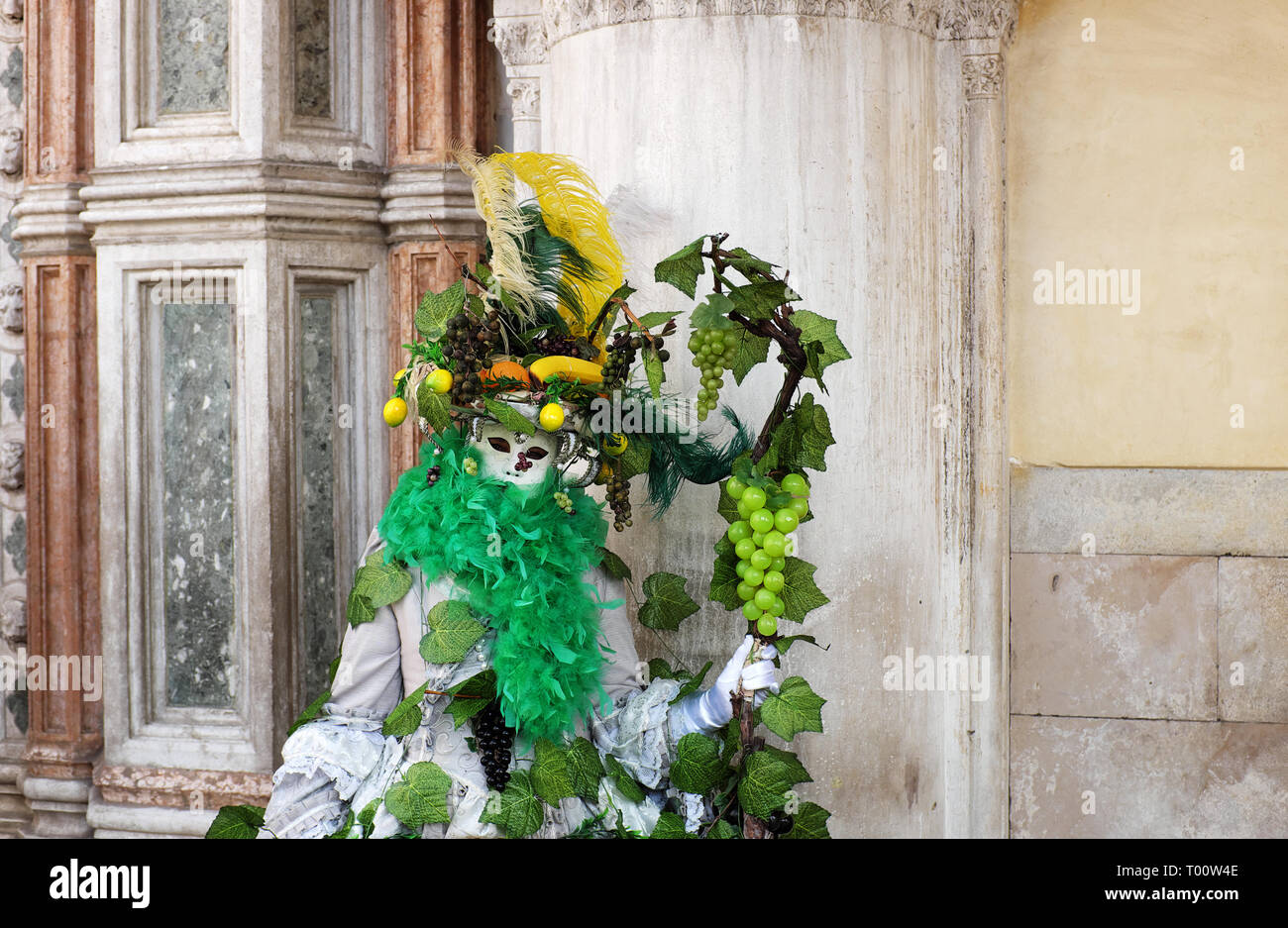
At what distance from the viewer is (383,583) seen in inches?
96.9

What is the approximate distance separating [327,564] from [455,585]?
1.35 m

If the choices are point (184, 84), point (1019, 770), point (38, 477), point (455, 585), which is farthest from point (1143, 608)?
point (38, 477)

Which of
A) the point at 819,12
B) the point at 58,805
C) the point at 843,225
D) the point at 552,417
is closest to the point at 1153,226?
the point at 843,225

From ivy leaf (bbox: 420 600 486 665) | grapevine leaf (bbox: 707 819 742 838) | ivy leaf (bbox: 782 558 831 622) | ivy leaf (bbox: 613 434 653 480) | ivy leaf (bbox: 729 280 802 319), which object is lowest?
grapevine leaf (bbox: 707 819 742 838)

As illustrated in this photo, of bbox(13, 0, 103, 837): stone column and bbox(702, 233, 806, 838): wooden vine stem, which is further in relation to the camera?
bbox(13, 0, 103, 837): stone column

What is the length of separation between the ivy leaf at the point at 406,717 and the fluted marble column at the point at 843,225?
74cm

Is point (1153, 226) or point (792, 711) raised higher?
point (1153, 226)

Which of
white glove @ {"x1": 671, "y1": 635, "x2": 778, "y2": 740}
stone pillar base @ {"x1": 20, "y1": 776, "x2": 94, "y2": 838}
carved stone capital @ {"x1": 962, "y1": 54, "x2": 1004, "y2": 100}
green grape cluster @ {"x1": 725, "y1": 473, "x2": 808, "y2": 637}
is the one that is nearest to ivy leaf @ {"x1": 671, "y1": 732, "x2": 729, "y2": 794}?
white glove @ {"x1": 671, "y1": 635, "x2": 778, "y2": 740}

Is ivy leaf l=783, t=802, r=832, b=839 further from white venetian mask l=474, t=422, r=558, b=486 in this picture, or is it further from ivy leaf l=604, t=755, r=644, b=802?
white venetian mask l=474, t=422, r=558, b=486

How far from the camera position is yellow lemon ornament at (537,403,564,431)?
2.30 meters

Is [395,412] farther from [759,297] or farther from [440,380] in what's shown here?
[759,297]

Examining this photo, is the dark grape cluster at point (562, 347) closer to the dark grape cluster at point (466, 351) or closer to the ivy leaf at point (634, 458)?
the dark grape cluster at point (466, 351)

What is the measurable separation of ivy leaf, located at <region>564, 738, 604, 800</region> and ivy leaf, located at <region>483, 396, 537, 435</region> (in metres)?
0.62

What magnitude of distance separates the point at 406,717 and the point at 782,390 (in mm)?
931
